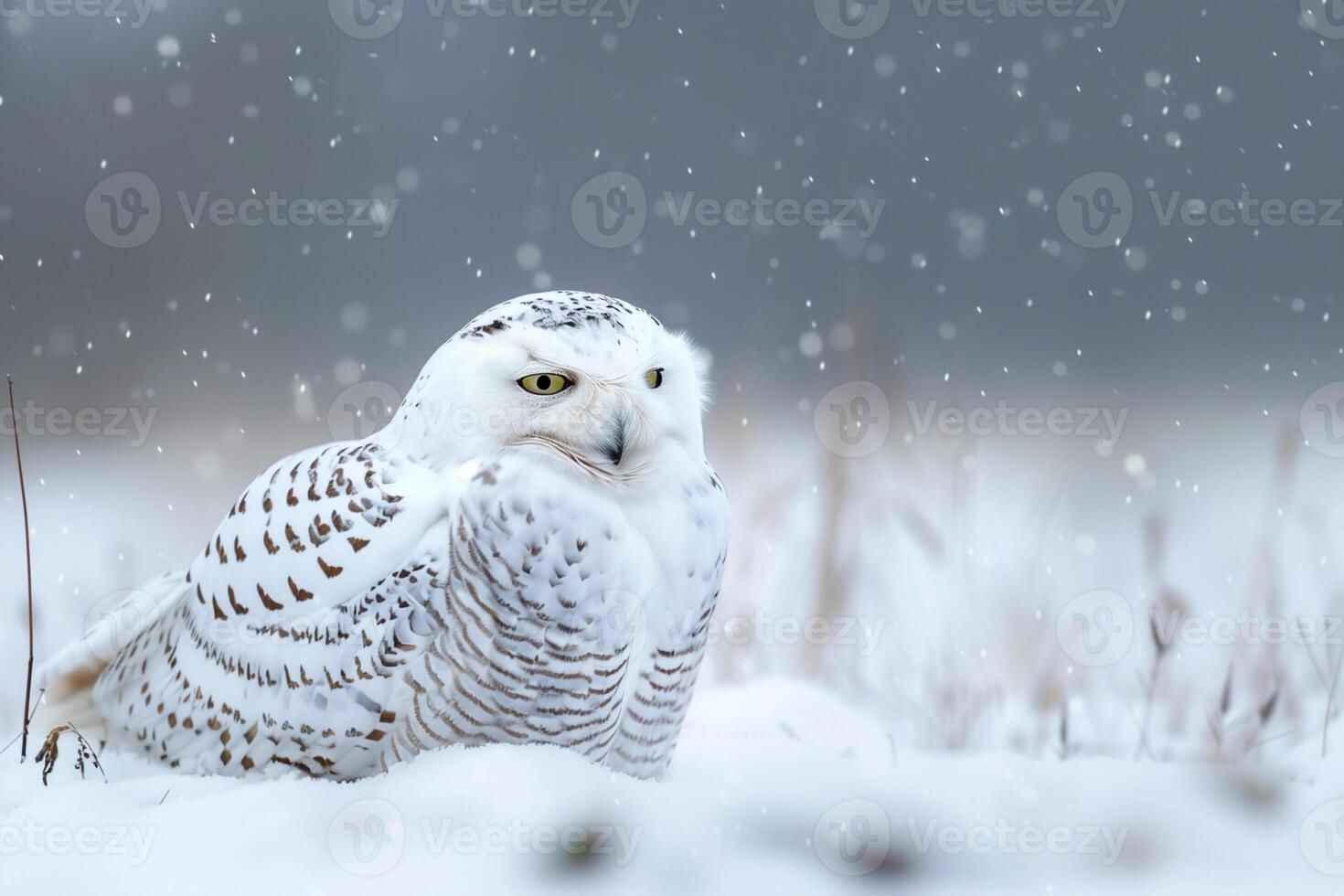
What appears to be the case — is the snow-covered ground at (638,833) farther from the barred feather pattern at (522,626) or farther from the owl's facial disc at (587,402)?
the owl's facial disc at (587,402)

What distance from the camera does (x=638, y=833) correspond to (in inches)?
40.7

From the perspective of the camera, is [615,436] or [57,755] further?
[57,755]

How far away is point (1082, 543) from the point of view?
189 centimetres

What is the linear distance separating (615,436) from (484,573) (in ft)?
0.69

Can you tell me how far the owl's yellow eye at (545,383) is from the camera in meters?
1.08

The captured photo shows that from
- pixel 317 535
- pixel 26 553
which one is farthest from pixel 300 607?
pixel 26 553

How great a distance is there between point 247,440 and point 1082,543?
68.2 inches

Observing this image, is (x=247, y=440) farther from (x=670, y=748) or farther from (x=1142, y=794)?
(x=1142, y=794)

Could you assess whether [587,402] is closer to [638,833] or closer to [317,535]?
[317,535]

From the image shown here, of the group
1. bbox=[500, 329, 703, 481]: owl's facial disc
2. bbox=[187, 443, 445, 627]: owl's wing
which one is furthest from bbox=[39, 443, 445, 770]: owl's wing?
bbox=[500, 329, 703, 481]: owl's facial disc

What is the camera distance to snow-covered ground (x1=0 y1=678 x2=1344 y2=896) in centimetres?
97

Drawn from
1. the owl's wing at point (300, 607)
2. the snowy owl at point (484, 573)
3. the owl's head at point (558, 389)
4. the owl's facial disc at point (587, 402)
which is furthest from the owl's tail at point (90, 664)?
the owl's facial disc at point (587, 402)

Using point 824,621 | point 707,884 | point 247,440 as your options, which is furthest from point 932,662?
point 247,440

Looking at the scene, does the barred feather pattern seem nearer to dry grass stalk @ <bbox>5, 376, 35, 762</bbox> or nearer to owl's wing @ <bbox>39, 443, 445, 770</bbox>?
owl's wing @ <bbox>39, 443, 445, 770</bbox>
